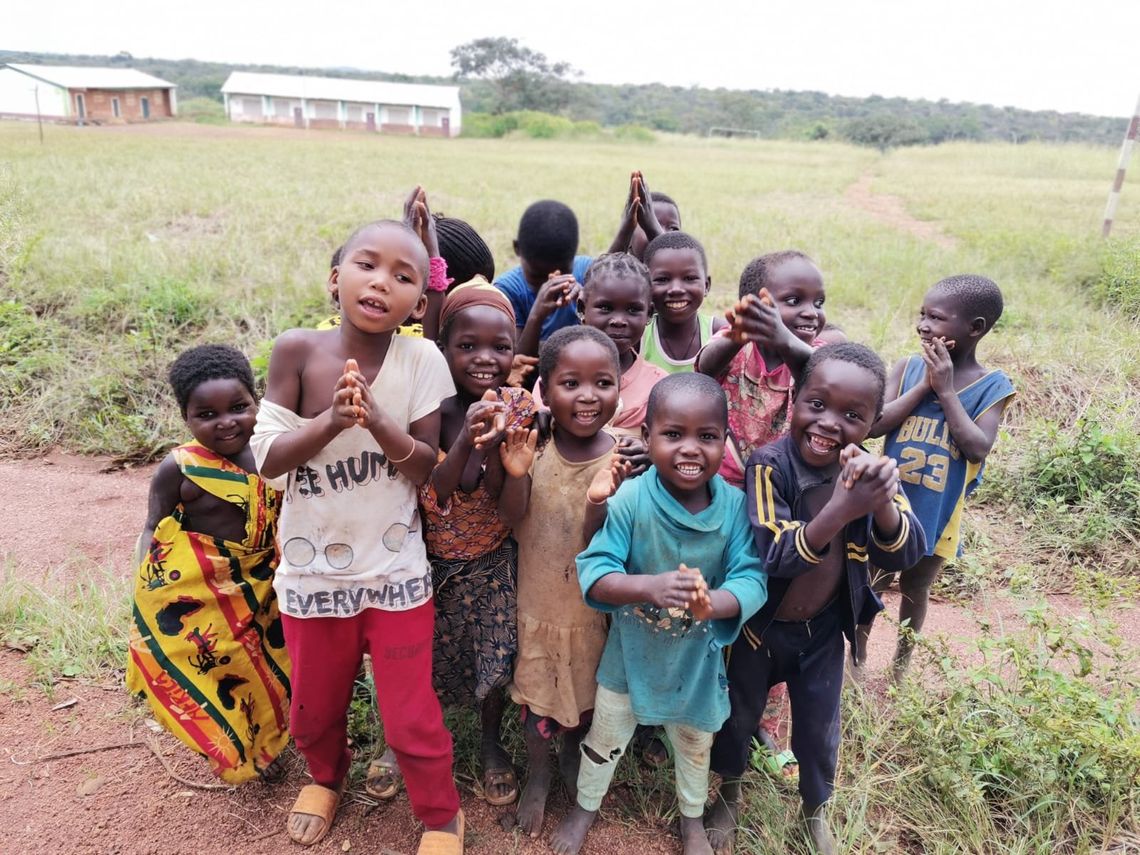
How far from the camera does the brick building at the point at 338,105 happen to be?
4356cm

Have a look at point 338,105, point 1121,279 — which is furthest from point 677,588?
point 338,105

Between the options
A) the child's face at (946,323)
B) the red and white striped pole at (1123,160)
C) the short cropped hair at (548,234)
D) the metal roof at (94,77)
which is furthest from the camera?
the metal roof at (94,77)

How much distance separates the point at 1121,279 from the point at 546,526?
23.2 ft

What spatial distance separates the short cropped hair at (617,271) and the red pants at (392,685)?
118 cm

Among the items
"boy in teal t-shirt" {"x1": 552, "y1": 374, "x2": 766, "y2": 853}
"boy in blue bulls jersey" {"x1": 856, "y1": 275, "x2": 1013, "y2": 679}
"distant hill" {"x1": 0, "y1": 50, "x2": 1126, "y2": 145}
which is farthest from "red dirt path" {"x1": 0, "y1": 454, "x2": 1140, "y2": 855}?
"distant hill" {"x1": 0, "y1": 50, "x2": 1126, "y2": 145}

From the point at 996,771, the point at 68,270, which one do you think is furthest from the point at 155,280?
the point at 996,771

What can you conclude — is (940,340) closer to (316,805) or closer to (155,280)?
(316,805)

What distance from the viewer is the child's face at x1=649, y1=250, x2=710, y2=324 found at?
2703mm

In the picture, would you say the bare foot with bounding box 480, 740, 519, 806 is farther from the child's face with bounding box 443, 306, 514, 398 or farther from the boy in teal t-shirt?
the child's face with bounding box 443, 306, 514, 398

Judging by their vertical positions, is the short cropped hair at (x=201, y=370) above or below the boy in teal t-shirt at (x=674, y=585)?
above

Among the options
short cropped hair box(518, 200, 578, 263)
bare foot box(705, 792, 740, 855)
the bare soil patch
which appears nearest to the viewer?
bare foot box(705, 792, 740, 855)

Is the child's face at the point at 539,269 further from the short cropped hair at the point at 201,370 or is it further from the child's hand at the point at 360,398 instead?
the child's hand at the point at 360,398

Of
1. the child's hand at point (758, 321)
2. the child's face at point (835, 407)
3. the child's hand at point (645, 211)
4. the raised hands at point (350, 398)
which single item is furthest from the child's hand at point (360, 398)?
the child's hand at point (645, 211)

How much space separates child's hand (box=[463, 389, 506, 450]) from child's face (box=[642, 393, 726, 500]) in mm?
425
